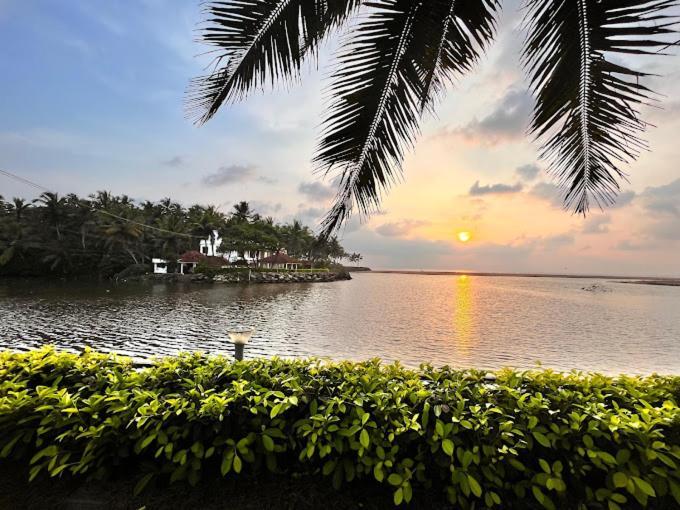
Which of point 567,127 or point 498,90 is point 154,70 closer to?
point 498,90

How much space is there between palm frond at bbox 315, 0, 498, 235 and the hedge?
3.70 ft

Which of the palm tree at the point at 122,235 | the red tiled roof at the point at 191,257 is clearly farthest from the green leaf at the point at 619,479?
the palm tree at the point at 122,235

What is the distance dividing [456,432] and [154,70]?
10.9ft

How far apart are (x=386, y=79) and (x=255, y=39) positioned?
2.72 feet

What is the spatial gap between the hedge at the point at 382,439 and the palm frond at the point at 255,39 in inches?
71.4

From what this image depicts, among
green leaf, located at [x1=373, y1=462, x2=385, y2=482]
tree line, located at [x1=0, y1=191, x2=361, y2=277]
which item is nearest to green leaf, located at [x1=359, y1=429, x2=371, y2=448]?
green leaf, located at [x1=373, y1=462, x2=385, y2=482]

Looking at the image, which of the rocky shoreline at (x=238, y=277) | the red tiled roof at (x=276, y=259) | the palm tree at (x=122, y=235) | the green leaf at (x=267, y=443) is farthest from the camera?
the red tiled roof at (x=276, y=259)

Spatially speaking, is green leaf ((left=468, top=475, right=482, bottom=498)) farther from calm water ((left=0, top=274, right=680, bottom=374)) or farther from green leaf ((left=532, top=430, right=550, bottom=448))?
calm water ((left=0, top=274, right=680, bottom=374))

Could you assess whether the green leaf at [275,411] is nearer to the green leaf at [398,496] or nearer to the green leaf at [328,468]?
the green leaf at [328,468]

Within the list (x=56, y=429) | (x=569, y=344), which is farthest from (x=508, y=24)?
(x=569, y=344)

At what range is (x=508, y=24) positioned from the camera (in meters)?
2.26

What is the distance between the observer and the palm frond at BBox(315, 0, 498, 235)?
2078 millimetres

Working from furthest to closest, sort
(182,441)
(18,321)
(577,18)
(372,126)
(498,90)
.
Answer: (18,321)
(498,90)
(372,126)
(182,441)
(577,18)

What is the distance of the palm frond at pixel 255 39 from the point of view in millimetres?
2082
